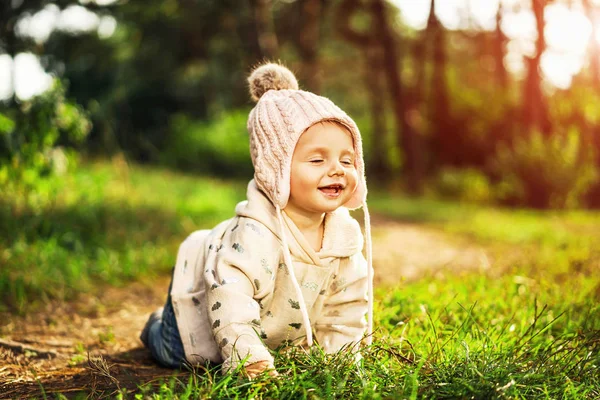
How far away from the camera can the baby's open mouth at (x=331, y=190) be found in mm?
2453

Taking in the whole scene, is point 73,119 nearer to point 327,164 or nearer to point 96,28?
point 327,164

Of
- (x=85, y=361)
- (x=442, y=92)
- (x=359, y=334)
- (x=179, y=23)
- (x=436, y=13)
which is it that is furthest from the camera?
(x=179, y=23)

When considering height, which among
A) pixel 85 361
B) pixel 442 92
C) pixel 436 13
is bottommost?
pixel 85 361

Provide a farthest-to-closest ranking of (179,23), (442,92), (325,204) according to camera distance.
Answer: (179,23), (442,92), (325,204)

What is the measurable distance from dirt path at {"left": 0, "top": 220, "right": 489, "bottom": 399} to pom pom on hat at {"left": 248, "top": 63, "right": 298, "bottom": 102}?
4.05ft

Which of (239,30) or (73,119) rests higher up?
(239,30)

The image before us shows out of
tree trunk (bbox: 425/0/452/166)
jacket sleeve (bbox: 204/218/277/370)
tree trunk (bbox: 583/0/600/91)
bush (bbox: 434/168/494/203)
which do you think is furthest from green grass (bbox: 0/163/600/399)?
tree trunk (bbox: 583/0/600/91)

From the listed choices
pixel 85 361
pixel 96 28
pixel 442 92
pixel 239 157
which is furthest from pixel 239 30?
pixel 85 361

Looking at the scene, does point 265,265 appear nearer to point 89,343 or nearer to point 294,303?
point 294,303

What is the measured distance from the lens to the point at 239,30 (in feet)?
62.1

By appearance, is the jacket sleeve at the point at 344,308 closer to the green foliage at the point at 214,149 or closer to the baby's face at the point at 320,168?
the baby's face at the point at 320,168

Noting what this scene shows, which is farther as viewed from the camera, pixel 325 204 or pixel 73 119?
pixel 73 119

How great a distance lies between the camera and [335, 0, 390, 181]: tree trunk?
15180mm

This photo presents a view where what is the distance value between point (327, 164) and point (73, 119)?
11.5ft
